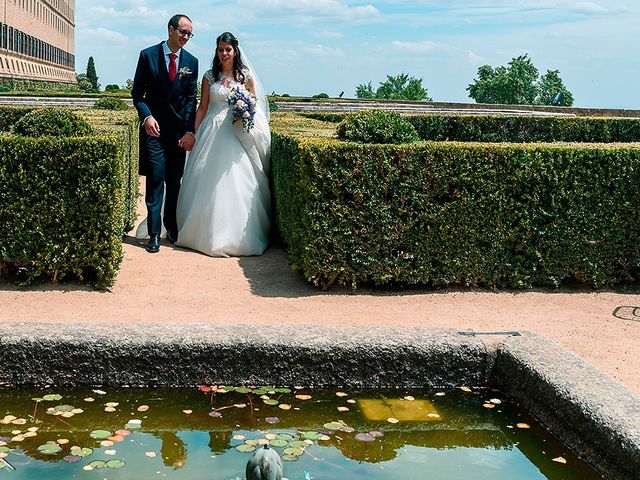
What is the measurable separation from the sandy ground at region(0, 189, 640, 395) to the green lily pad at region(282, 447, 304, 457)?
2.32m

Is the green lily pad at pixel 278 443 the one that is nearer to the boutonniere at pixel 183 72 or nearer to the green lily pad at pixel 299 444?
the green lily pad at pixel 299 444

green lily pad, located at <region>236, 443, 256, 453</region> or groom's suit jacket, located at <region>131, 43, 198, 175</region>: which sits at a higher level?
groom's suit jacket, located at <region>131, 43, 198, 175</region>

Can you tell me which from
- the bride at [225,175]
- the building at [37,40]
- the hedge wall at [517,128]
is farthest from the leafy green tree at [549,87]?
the bride at [225,175]

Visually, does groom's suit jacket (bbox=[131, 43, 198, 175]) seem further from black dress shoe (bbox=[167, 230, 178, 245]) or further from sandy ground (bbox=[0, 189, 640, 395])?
sandy ground (bbox=[0, 189, 640, 395])

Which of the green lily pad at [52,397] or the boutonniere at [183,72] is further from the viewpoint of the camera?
the boutonniere at [183,72]

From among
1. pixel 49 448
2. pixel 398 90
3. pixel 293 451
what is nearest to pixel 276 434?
pixel 293 451

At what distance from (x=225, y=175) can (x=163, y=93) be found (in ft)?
3.17

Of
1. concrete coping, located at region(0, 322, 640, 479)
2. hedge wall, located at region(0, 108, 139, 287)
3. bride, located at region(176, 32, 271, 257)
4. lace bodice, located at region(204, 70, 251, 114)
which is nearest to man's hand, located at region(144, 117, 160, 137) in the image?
bride, located at region(176, 32, 271, 257)

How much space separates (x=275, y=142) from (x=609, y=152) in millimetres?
2993

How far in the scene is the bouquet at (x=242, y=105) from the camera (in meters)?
8.44

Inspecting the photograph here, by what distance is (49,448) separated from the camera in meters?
4.01

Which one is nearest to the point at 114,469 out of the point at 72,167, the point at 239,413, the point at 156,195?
the point at 239,413

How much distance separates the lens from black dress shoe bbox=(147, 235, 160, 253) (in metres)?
8.34

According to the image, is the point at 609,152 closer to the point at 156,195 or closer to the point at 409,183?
the point at 409,183
